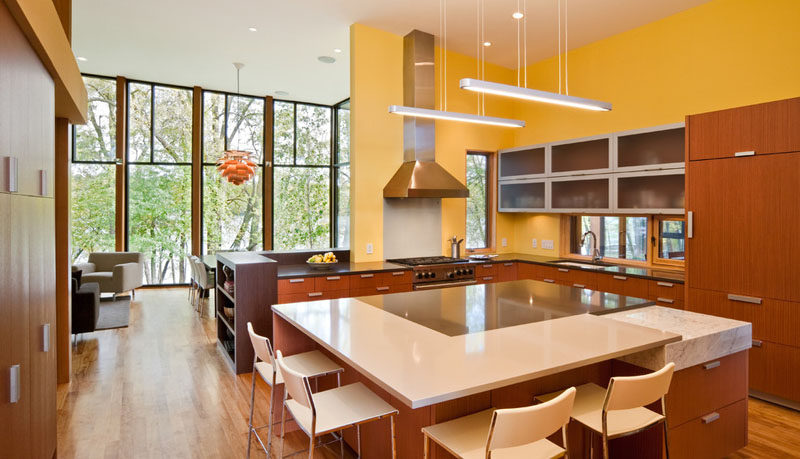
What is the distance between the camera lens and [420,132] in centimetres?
514

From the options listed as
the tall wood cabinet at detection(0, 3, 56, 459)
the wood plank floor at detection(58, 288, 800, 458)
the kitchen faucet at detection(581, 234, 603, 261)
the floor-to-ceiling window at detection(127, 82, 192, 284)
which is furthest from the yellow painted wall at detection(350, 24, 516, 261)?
the floor-to-ceiling window at detection(127, 82, 192, 284)

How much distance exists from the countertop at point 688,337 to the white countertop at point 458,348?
0.24 ft

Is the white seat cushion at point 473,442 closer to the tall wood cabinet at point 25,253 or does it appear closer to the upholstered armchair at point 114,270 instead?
the tall wood cabinet at point 25,253

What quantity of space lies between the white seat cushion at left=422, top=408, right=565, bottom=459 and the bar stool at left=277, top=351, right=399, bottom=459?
251mm

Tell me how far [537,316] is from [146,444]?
96.8 inches

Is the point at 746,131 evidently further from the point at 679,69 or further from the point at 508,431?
the point at 508,431

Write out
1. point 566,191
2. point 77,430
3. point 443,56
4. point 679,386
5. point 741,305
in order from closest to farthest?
point 679,386 < point 77,430 < point 741,305 < point 566,191 < point 443,56

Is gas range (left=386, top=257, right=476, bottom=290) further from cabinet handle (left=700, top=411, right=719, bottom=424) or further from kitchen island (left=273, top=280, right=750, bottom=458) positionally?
cabinet handle (left=700, top=411, right=719, bottom=424)

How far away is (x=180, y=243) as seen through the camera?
7.91 meters

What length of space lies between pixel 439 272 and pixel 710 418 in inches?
111

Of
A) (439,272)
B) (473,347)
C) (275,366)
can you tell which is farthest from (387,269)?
(473,347)

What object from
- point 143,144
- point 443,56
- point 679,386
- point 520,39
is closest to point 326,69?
point 443,56

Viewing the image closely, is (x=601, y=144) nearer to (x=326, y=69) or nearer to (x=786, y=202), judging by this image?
(x=786, y=202)

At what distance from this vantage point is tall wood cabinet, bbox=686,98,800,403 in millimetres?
3152
